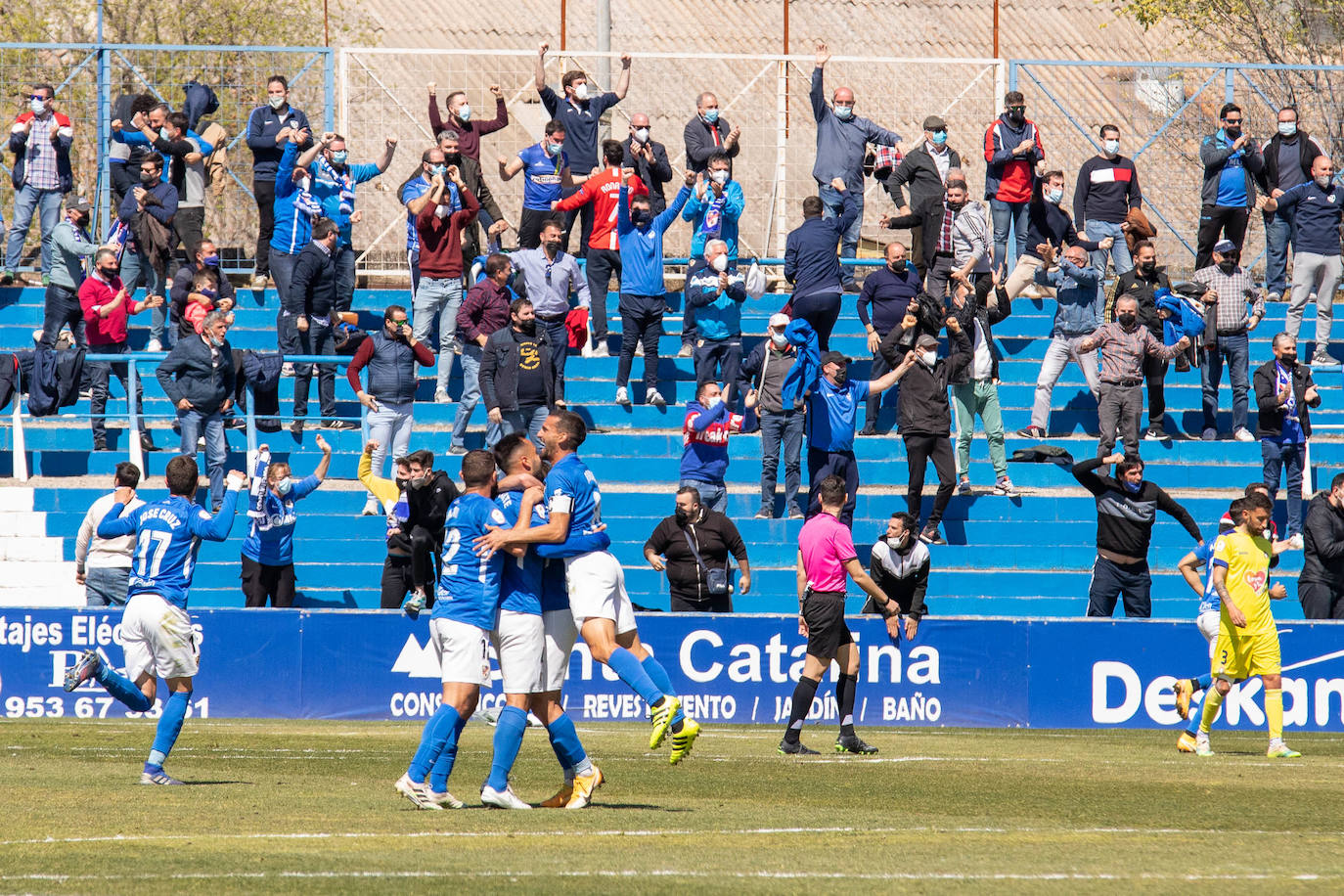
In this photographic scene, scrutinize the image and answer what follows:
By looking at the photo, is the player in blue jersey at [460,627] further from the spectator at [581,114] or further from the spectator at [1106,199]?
the spectator at [1106,199]

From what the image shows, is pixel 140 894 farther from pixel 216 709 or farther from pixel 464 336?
pixel 464 336

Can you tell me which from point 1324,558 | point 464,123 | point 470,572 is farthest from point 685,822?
point 464,123

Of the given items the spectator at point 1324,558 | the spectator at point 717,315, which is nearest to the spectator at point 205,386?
the spectator at point 1324,558

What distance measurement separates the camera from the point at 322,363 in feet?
69.5

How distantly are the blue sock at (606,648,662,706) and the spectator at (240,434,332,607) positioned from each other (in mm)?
8652

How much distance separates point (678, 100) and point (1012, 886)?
75.0 feet

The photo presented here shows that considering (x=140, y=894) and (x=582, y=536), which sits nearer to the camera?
(x=140, y=894)

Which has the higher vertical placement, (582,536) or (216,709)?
(582,536)

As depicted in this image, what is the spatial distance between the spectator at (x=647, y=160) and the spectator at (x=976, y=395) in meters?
4.29

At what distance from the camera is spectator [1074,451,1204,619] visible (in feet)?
57.5

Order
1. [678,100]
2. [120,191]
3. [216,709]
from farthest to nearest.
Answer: [678,100]
[120,191]
[216,709]

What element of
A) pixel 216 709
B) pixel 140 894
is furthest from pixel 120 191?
pixel 140 894

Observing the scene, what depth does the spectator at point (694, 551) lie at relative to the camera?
667 inches

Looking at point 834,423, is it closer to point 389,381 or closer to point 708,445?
point 708,445
